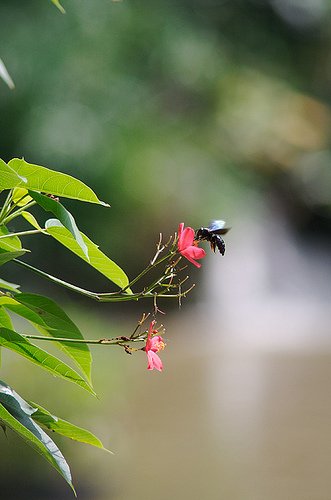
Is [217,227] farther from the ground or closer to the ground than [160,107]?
closer to the ground

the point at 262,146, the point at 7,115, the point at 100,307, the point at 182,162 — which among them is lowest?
the point at 100,307

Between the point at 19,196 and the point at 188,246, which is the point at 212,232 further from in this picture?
the point at 19,196

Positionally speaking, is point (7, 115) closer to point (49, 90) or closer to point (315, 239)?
point (49, 90)

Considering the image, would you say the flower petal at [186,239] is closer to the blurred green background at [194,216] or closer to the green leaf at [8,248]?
the green leaf at [8,248]

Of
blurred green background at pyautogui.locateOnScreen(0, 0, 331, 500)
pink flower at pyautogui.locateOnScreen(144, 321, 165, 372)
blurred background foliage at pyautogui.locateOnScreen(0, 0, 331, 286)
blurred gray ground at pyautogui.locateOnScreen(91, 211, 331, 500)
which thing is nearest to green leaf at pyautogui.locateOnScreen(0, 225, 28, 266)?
pink flower at pyautogui.locateOnScreen(144, 321, 165, 372)

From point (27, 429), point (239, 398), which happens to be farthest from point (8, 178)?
point (239, 398)

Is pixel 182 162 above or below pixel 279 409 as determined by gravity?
above

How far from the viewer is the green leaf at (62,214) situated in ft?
1.75

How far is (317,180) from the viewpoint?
9828 mm

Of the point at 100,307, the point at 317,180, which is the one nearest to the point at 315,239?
the point at 317,180

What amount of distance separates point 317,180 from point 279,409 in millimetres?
5544

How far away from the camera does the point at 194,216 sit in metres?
6.27

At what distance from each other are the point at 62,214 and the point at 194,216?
575 centimetres

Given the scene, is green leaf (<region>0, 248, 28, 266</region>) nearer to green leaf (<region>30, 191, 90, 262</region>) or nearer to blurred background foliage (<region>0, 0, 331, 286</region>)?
green leaf (<region>30, 191, 90, 262</region>)
